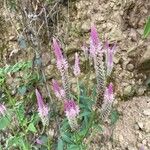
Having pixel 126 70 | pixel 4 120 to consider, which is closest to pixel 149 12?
pixel 126 70

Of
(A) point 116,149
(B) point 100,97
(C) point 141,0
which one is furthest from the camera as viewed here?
(C) point 141,0

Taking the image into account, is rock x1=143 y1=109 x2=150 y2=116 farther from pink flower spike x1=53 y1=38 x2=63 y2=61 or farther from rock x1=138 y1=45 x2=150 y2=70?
pink flower spike x1=53 y1=38 x2=63 y2=61

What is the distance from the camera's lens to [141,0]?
121 inches

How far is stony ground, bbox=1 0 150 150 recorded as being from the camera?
290 centimetres

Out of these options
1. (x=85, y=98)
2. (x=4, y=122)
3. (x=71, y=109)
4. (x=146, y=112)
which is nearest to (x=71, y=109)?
(x=71, y=109)

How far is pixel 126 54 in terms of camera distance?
9.99 feet

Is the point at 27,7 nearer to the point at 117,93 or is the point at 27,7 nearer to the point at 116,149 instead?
the point at 117,93

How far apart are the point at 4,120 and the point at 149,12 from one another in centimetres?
125

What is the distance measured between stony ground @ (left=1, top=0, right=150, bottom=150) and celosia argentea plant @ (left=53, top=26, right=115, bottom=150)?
43cm

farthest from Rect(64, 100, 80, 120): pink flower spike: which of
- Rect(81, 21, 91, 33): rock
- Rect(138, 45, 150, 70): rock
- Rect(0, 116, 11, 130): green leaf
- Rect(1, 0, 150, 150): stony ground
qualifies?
Rect(81, 21, 91, 33): rock

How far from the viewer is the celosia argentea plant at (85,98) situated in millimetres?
2133

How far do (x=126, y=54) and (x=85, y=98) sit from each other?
645mm

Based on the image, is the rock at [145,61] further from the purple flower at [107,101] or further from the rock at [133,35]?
the purple flower at [107,101]

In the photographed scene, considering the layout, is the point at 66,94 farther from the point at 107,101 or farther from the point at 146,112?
the point at 146,112
